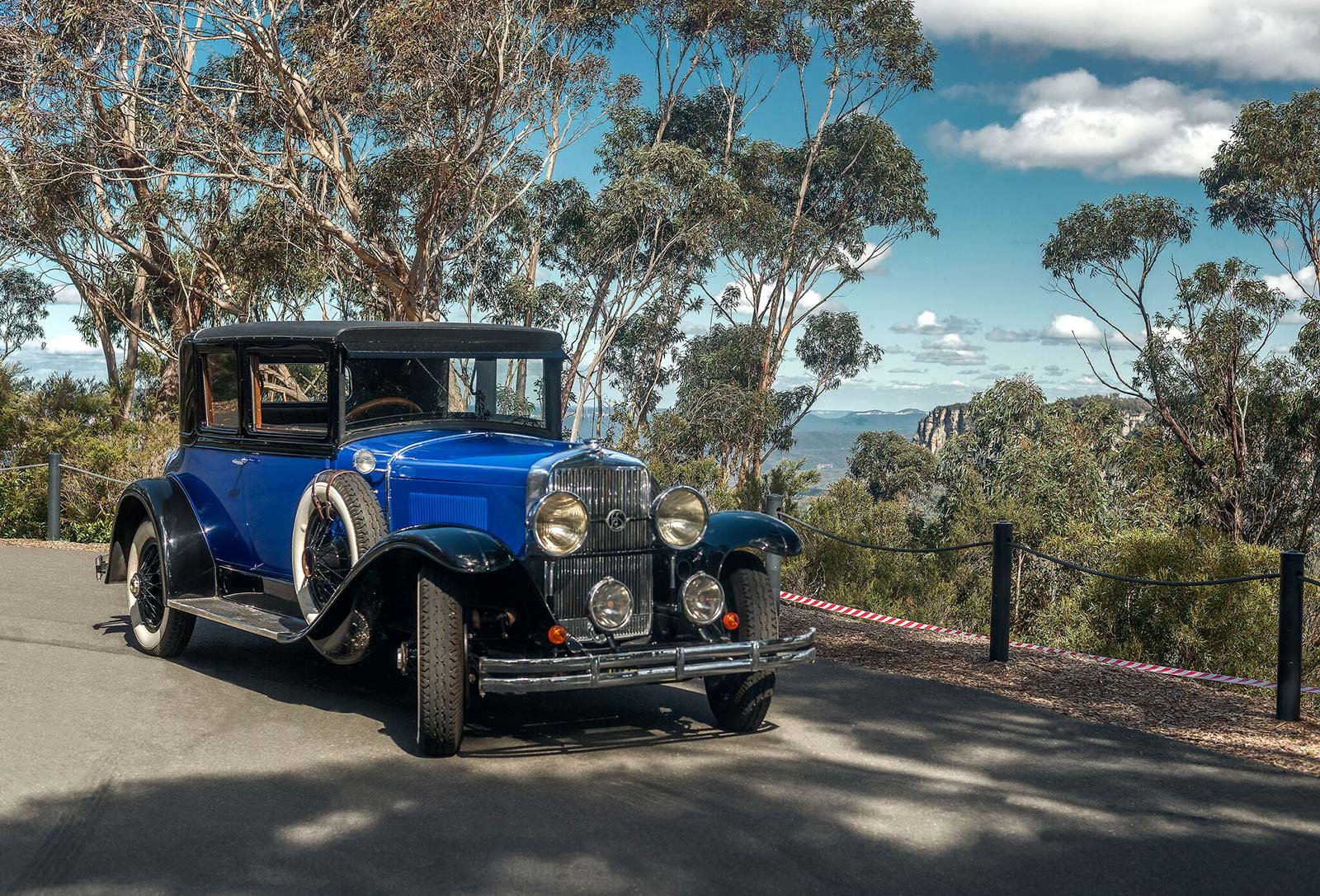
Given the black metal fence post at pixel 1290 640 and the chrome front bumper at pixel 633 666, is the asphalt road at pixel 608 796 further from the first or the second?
the black metal fence post at pixel 1290 640

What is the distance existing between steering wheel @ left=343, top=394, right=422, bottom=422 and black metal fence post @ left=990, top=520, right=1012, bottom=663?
3.86 m

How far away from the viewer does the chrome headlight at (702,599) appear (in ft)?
17.8

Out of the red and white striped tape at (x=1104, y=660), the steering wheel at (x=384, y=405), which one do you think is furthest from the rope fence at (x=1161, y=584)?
the steering wheel at (x=384, y=405)

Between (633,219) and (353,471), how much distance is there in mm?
18203

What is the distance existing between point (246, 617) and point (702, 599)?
2.51 meters

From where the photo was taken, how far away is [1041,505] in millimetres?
21656

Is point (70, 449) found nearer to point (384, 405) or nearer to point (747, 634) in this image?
point (384, 405)

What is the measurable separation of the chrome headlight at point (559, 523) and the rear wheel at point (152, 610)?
2.85 metres

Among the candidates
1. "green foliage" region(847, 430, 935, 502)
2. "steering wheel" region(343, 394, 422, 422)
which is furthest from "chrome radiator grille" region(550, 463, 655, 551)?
"green foliage" region(847, 430, 935, 502)

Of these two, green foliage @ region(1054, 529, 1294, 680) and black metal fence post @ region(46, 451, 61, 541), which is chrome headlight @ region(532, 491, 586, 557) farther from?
black metal fence post @ region(46, 451, 61, 541)

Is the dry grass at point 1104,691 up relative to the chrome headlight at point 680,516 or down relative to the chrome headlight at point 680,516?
down

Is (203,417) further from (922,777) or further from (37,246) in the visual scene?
(37,246)

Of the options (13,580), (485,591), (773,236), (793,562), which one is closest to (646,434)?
(773,236)

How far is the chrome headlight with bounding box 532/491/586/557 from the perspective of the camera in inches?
201
